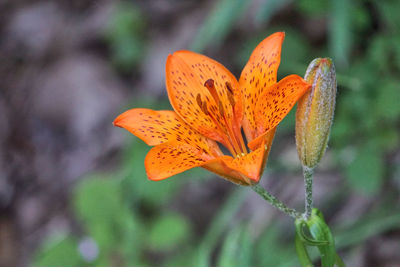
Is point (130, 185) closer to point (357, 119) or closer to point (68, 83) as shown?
point (357, 119)

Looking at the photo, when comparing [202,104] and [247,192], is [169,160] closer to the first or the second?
[202,104]

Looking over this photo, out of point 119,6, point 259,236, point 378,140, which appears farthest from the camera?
point 119,6

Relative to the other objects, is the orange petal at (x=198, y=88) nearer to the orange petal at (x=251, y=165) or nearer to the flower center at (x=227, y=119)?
the flower center at (x=227, y=119)

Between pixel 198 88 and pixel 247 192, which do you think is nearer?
pixel 198 88

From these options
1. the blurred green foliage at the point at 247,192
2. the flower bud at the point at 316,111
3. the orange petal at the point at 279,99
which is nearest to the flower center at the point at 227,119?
the orange petal at the point at 279,99

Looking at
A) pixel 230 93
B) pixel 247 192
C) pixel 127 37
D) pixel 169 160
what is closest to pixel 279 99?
pixel 230 93

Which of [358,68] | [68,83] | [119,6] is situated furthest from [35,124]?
[358,68]
